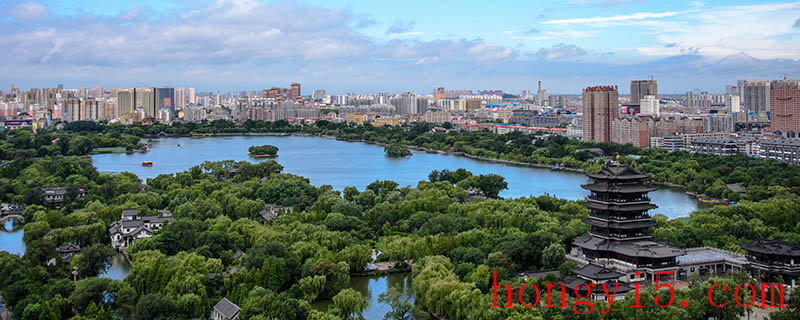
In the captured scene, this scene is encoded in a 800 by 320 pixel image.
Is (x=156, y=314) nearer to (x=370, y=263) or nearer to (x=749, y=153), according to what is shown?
(x=370, y=263)

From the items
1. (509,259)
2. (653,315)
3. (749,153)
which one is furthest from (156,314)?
(749,153)

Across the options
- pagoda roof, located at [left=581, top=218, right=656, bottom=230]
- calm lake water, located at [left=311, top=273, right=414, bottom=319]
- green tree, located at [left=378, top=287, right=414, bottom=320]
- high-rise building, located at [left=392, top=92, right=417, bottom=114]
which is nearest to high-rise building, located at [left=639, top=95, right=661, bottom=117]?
high-rise building, located at [left=392, top=92, right=417, bottom=114]

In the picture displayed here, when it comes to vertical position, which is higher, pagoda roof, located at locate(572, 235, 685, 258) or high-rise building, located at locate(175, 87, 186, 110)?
high-rise building, located at locate(175, 87, 186, 110)

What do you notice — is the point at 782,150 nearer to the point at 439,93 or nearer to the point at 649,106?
the point at 649,106

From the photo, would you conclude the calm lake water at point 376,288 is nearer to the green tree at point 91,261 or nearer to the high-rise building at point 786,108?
the green tree at point 91,261

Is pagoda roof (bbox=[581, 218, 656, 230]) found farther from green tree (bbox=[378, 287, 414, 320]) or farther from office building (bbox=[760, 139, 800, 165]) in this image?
office building (bbox=[760, 139, 800, 165])

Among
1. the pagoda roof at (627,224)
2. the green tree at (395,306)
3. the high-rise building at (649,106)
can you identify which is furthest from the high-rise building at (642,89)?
the green tree at (395,306)

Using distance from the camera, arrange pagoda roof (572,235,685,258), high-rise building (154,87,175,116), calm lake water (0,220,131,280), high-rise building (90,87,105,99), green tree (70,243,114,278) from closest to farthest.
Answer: pagoda roof (572,235,685,258)
green tree (70,243,114,278)
calm lake water (0,220,131,280)
high-rise building (154,87,175,116)
high-rise building (90,87,105,99)
